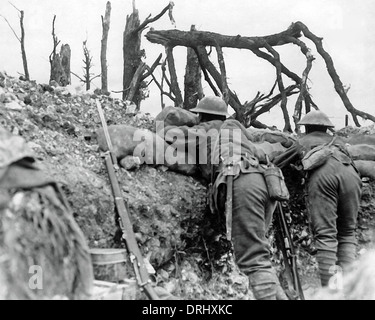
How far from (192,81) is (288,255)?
4.86 meters

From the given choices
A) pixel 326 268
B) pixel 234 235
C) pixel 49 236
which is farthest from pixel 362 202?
pixel 49 236

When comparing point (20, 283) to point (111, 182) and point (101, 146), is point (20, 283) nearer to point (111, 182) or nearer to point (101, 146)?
point (111, 182)

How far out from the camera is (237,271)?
18.8 feet

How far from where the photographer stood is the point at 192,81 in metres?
9.66

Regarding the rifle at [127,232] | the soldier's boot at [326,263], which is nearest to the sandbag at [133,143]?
the rifle at [127,232]

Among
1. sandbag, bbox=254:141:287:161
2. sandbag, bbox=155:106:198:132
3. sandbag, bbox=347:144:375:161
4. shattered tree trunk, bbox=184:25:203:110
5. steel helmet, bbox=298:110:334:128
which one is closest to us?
sandbag, bbox=155:106:198:132

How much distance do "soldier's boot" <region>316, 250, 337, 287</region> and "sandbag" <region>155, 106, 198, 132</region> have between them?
80.9 inches

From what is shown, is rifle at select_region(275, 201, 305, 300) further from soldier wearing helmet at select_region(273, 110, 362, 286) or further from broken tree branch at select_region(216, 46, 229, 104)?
broken tree branch at select_region(216, 46, 229, 104)

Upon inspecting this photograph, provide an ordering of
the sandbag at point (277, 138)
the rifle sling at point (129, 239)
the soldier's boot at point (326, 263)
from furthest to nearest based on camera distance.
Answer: the sandbag at point (277, 138) < the soldier's boot at point (326, 263) < the rifle sling at point (129, 239)

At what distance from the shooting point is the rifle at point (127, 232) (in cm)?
365

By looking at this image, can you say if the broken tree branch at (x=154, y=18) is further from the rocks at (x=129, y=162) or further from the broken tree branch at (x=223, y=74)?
the rocks at (x=129, y=162)

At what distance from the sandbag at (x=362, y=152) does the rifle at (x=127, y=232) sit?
3405 millimetres

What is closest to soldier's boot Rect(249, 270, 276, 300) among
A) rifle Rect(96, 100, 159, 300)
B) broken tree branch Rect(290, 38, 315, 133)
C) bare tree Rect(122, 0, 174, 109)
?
rifle Rect(96, 100, 159, 300)

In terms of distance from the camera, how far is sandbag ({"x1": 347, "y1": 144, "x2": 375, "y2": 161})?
686 centimetres
